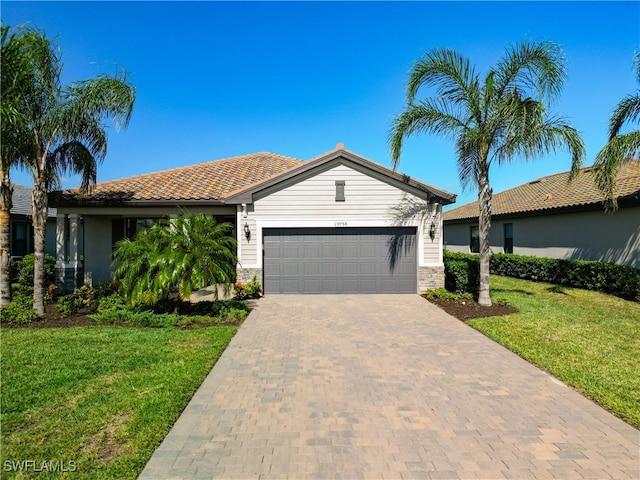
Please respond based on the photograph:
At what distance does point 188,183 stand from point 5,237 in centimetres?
618

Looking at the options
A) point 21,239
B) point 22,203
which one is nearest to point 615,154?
point 21,239

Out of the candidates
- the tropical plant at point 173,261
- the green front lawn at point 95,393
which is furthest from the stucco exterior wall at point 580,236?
the green front lawn at point 95,393

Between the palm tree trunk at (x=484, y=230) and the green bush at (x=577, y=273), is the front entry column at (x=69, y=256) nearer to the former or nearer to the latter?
the palm tree trunk at (x=484, y=230)

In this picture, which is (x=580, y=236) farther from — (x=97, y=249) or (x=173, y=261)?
(x=97, y=249)

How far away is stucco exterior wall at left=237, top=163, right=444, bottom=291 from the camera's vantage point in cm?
1188

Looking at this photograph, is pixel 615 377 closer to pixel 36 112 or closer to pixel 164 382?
pixel 164 382

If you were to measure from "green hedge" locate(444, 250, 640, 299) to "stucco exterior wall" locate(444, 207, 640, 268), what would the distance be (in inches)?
41.8

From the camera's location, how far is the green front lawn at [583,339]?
4.62m

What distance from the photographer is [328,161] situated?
11.8m

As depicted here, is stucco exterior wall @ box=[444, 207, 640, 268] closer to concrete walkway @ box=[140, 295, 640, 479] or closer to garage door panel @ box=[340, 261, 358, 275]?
garage door panel @ box=[340, 261, 358, 275]

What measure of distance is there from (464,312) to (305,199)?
617 centimetres

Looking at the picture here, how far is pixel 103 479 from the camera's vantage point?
2857 mm

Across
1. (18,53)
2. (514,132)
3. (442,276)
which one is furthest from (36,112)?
(442,276)

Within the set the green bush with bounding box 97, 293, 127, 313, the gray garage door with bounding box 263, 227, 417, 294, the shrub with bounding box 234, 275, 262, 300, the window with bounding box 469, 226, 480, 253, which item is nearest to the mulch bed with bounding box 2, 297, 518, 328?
the green bush with bounding box 97, 293, 127, 313
